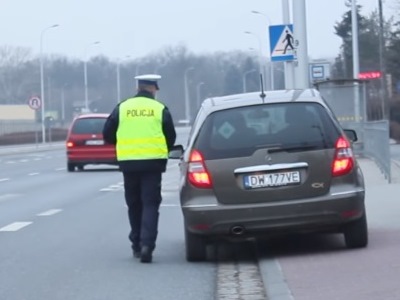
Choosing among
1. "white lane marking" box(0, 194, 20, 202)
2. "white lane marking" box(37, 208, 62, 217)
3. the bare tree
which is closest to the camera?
"white lane marking" box(37, 208, 62, 217)

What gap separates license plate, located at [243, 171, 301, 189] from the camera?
38.3ft

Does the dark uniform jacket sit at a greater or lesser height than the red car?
greater

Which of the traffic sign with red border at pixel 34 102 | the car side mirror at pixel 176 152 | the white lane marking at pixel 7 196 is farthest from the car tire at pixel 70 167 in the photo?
the traffic sign with red border at pixel 34 102

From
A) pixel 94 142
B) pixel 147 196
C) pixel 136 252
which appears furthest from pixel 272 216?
pixel 94 142

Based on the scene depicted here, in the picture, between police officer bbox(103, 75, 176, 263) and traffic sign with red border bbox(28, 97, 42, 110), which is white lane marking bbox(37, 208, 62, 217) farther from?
traffic sign with red border bbox(28, 97, 42, 110)

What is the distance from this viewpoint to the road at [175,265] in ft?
33.6

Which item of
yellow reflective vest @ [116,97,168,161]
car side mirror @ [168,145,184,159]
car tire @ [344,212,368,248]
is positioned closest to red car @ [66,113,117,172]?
car side mirror @ [168,145,184,159]

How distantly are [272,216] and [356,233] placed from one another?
0.99m

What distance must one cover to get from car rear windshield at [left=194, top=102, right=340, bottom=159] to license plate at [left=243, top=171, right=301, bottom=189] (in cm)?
23

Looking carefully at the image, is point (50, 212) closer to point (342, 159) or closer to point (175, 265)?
point (175, 265)

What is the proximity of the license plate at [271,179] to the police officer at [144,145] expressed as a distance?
0.95 m

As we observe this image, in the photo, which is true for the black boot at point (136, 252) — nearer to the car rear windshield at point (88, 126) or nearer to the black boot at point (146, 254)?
the black boot at point (146, 254)

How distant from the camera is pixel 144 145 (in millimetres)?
12102

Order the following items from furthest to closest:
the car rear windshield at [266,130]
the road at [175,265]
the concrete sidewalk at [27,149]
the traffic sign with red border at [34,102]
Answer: the traffic sign with red border at [34,102], the concrete sidewalk at [27,149], the car rear windshield at [266,130], the road at [175,265]
